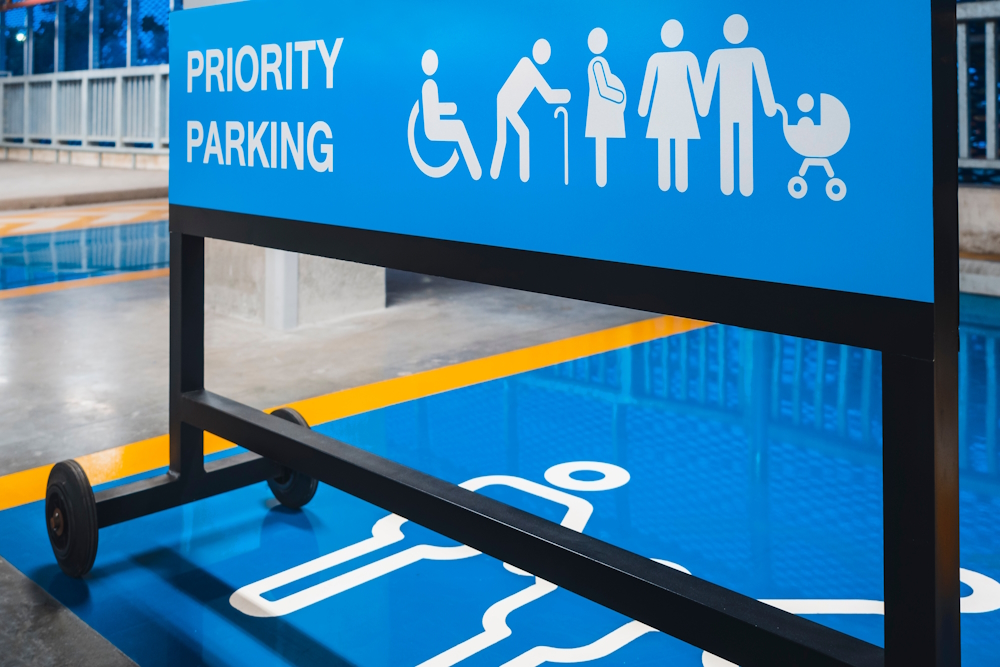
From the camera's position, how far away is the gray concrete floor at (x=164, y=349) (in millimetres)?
3447

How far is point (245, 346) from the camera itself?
15.2 feet

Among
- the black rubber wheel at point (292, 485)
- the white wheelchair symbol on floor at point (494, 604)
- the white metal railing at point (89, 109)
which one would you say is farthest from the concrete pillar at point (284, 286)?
the white metal railing at point (89, 109)

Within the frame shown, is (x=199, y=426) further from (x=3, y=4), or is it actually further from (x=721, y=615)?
(x=3, y=4)

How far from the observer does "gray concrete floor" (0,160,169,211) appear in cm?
1091

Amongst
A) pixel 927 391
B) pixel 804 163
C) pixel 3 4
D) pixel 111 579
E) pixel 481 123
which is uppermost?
pixel 3 4

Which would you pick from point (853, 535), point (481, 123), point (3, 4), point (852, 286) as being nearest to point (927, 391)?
point (852, 286)

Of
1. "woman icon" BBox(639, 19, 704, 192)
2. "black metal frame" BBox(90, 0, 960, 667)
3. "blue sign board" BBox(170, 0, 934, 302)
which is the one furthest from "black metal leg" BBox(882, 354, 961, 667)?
"woman icon" BBox(639, 19, 704, 192)

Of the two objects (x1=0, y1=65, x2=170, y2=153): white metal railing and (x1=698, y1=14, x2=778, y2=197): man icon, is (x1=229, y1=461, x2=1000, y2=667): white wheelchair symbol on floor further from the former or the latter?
(x1=0, y1=65, x2=170, y2=153): white metal railing

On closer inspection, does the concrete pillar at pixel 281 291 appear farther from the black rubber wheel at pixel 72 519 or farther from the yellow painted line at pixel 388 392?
the black rubber wheel at pixel 72 519

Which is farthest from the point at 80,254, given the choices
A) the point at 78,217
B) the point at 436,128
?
the point at 436,128

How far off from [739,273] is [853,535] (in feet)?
5.06

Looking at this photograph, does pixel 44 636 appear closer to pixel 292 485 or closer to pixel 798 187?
pixel 292 485

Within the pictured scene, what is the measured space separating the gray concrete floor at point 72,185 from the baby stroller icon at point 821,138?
10907 mm

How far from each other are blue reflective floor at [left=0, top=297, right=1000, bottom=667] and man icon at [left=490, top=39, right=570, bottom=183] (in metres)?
1.02
